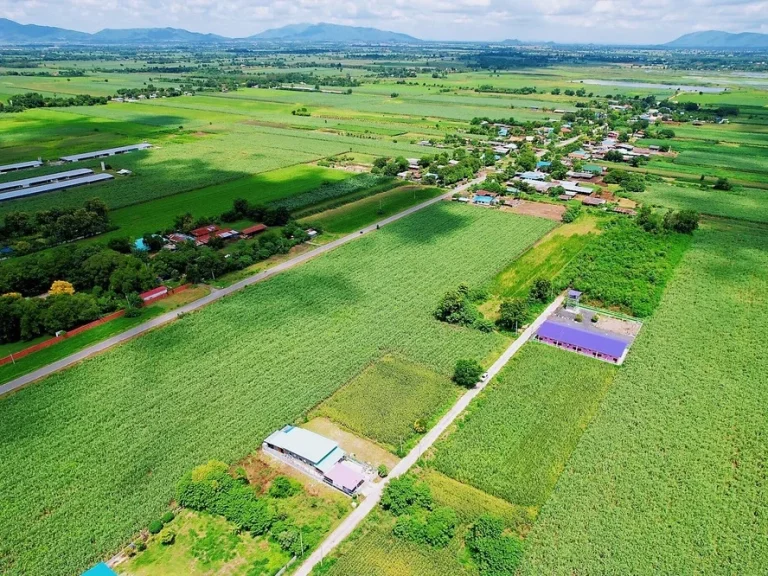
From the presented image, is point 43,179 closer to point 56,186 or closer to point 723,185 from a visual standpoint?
point 56,186

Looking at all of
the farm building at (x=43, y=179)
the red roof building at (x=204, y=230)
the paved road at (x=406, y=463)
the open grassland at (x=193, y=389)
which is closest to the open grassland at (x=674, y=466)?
the paved road at (x=406, y=463)

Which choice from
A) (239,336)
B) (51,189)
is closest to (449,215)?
(239,336)

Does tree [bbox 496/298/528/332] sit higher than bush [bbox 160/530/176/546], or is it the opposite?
tree [bbox 496/298/528/332]

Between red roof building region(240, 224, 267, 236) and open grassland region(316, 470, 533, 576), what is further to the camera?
red roof building region(240, 224, 267, 236)

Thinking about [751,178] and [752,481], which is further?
[751,178]

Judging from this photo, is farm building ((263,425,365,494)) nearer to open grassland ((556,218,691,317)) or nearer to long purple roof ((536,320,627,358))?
long purple roof ((536,320,627,358))

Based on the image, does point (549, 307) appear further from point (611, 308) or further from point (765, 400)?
point (765, 400)

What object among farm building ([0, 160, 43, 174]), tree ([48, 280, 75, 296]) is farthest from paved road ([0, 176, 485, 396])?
farm building ([0, 160, 43, 174])
